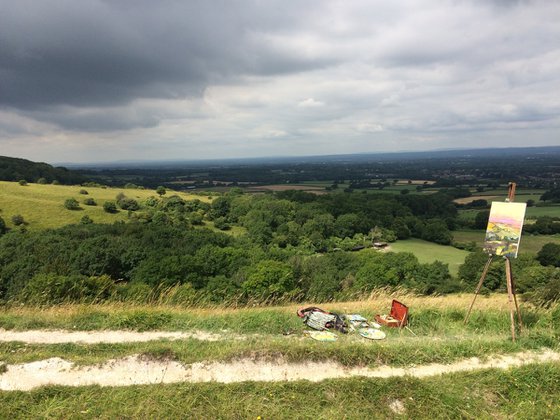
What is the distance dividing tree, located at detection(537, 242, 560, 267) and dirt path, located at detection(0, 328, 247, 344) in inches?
2549

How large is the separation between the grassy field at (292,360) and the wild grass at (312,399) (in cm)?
2

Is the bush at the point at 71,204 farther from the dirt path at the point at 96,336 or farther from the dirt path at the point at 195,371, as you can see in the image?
the dirt path at the point at 195,371

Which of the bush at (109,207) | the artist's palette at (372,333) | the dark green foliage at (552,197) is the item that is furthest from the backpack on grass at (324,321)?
the dark green foliage at (552,197)

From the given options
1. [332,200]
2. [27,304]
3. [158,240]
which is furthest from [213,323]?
[332,200]

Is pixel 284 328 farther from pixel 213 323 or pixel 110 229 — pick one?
pixel 110 229

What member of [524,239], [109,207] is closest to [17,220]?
[109,207]

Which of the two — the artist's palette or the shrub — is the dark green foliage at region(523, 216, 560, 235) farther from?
the shrub

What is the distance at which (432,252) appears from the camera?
2623 inches

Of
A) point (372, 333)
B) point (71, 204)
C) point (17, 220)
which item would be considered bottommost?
point (17, 220)

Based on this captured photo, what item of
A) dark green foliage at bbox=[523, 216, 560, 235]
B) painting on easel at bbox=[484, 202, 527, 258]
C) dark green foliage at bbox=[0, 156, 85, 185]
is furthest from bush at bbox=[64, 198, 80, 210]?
dark green foliage at bbox=[523, 216, 560, 235]

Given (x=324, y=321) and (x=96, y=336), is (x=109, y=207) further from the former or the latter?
(x=324, y=321)

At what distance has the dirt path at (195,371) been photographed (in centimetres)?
643

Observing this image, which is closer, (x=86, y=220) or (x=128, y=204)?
(x=86, y=220)

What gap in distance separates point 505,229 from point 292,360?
23.9ft
